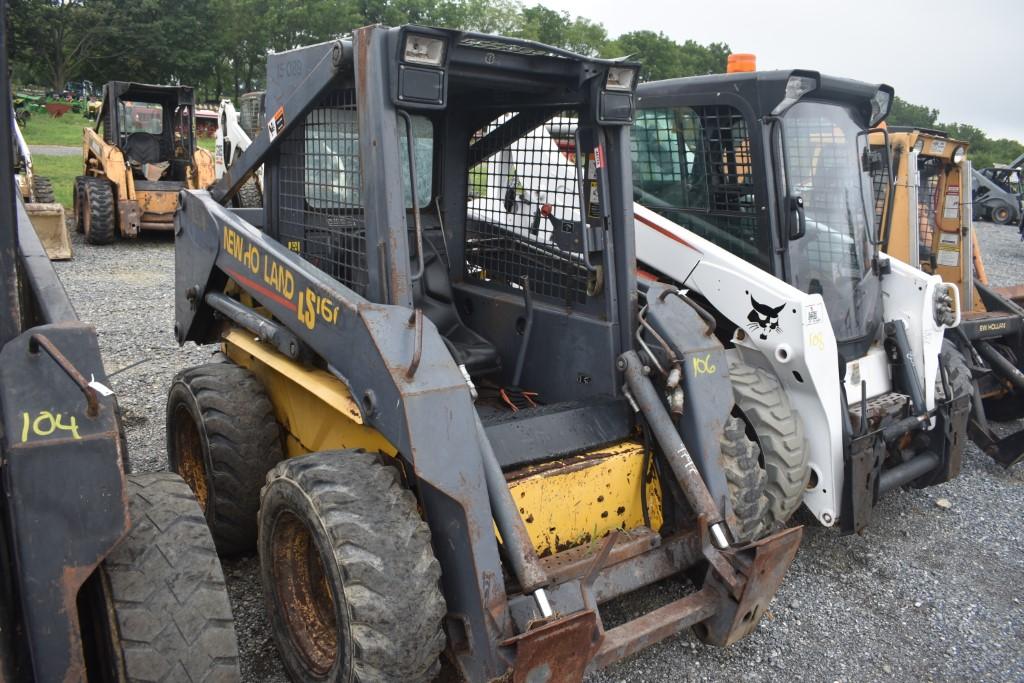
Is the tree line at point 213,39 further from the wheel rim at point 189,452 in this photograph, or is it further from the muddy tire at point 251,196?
the wheel rim at point 189,452

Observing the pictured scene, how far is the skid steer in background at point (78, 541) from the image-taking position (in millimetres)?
1882

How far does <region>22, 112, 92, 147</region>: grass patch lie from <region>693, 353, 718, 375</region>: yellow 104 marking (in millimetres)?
27048

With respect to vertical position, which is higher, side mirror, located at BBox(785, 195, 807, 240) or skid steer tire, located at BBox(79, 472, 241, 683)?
side mirror, located at BBox(785, 195, 807, 240)

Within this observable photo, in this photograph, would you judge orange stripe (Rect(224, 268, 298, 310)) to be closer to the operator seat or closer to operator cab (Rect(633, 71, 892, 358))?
the operator seat

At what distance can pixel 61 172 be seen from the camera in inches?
744

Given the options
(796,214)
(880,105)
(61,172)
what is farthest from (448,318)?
(61,172)

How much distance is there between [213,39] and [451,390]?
38.9 metres

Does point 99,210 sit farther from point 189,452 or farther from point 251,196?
point 189,452

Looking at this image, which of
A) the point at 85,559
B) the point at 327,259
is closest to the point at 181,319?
the point at 327,259

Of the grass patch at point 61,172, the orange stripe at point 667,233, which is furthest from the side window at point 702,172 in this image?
the grass patch at point 61,172

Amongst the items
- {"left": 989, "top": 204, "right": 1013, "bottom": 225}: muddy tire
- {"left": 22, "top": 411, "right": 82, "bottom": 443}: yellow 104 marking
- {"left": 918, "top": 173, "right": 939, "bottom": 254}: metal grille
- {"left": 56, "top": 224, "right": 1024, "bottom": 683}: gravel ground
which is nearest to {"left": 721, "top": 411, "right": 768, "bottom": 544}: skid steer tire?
{"left": 56, "top": 224, "right": 1024, "bottom": 683}: gravel ground

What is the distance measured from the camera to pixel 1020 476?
232 inches

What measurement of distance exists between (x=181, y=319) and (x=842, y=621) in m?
3.67

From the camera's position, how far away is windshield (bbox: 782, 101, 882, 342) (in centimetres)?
477
